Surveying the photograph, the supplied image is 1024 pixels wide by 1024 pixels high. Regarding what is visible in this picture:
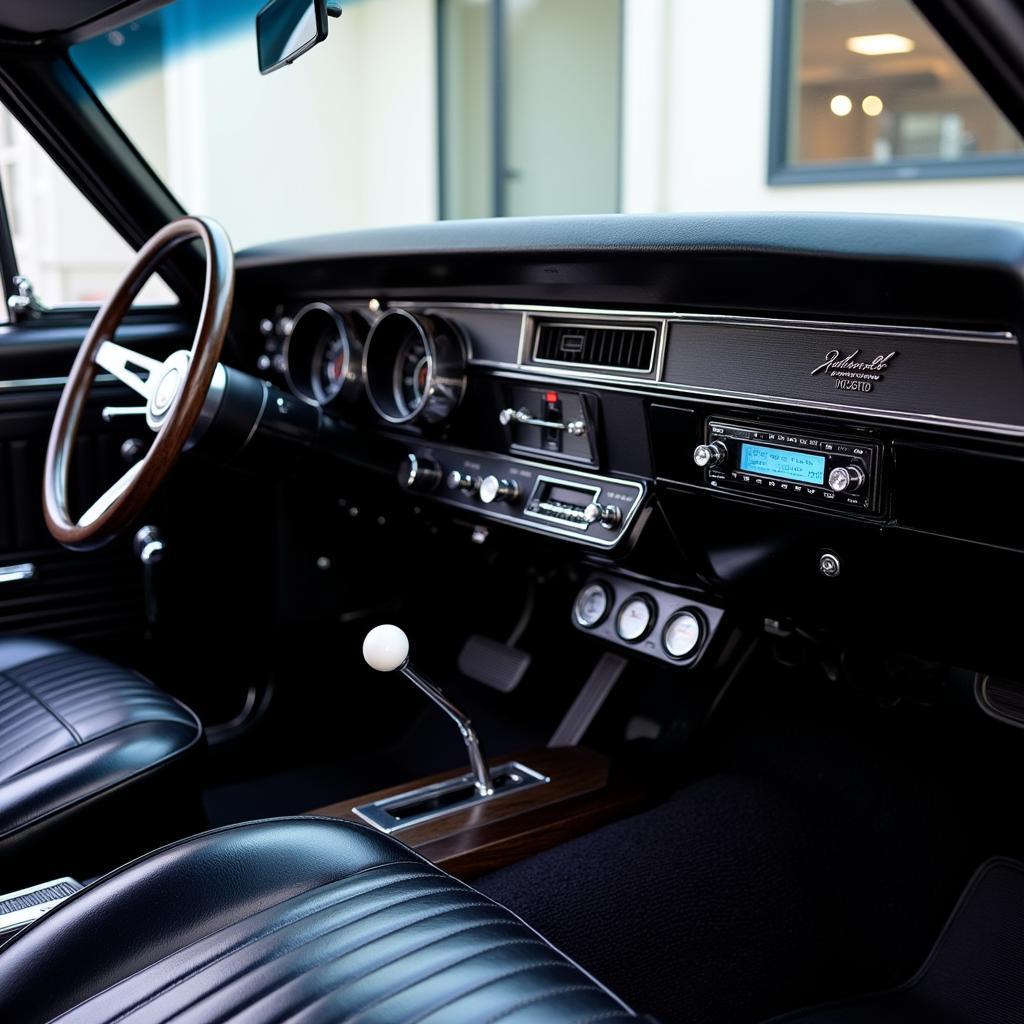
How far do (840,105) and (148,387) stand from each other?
505 centimetres

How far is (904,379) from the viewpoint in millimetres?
1348

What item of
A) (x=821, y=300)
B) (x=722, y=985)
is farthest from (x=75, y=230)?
(x=722, y=985)

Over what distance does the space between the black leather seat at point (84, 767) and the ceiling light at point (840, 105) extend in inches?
205

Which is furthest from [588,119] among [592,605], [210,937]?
[210,937]

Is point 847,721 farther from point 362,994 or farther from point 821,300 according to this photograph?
point 362,994

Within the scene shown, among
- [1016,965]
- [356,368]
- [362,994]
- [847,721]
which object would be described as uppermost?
[356,368]

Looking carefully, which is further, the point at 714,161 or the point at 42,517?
the point at 714,161

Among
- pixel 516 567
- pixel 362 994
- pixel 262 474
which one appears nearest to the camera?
pixel 362 994

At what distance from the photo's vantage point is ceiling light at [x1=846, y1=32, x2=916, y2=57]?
5738 millimetres

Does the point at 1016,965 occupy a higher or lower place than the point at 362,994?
lower

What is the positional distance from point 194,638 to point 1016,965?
170 cm

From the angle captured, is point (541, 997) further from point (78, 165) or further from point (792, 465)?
point (78, 165)

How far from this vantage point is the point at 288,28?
5.41 ft

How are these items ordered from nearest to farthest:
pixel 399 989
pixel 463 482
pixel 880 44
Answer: pixel 399 989
pixel 463 482
pixel 880 44
